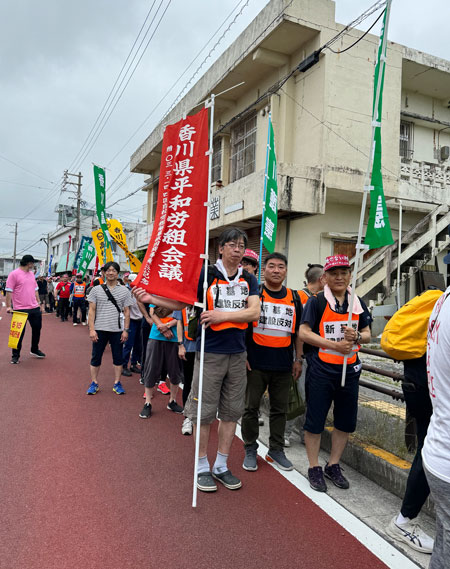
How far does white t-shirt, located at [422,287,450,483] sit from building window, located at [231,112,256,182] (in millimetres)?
12029

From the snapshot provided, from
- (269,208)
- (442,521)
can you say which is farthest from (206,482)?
(269,208)

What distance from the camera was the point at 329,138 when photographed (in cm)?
1077

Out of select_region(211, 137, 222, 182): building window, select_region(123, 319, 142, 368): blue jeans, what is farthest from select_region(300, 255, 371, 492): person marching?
select_region(211, 137, 222, 182): building window

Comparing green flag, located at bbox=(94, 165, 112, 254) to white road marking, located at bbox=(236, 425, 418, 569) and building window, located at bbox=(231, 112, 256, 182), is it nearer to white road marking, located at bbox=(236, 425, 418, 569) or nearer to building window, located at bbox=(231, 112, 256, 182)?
building window, located at bbox=(231, 112, 256, 182)

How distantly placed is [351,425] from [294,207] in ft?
26.0

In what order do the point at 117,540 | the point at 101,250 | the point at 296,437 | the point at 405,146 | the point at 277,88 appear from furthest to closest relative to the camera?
1. the point at 405,146
2. the point at 277,88
3. the point at 101,250
4. the point at 296,437
5. the point at 117,540

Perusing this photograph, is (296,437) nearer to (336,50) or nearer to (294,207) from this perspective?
(294,207)

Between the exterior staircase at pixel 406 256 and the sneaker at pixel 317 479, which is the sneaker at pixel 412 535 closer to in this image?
the sneaker at pixel 317 479

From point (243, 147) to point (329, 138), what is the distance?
3.77 meters

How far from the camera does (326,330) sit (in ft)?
10.9

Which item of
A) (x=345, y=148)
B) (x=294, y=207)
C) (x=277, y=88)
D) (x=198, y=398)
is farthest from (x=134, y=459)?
(x=277, y=88)

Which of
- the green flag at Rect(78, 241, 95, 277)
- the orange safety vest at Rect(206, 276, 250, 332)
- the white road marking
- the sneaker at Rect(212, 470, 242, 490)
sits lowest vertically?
the white road marking

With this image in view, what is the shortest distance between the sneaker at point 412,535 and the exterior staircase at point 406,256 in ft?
28.3

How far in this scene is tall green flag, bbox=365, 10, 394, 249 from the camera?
11.2 ft
